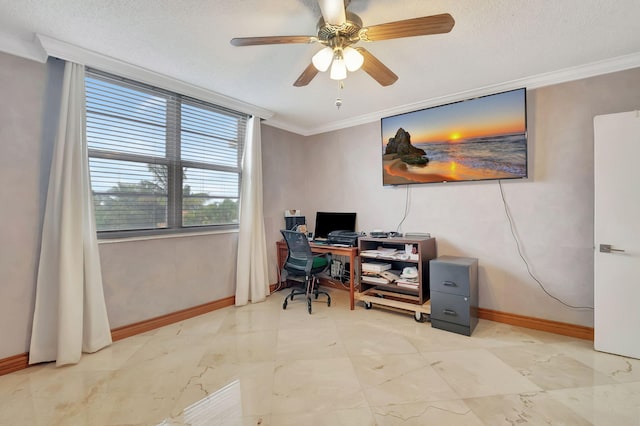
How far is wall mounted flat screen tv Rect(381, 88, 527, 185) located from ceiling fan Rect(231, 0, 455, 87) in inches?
59.5

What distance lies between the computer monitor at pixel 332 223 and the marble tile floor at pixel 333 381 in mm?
1510

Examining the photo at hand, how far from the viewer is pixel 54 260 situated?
2146 mm

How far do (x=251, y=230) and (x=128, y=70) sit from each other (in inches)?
77.0

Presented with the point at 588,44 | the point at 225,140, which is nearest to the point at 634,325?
the point at 588,44

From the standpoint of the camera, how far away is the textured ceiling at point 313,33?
5.57 feet

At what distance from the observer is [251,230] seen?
11.1ft

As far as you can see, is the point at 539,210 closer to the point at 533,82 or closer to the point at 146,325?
the point at 533,82

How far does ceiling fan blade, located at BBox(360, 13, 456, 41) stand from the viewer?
1416 mm

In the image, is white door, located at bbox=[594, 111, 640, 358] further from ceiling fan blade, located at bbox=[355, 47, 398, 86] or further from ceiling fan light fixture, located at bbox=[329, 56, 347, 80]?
ceiling fan light fixture, located at bbox=[329, 56, 347, 80]

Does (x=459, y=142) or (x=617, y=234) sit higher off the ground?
(x=459, y=142)

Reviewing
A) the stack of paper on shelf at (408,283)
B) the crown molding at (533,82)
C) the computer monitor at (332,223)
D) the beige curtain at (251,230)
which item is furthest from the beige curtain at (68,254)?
the stack of paper on shelf at (408,283)

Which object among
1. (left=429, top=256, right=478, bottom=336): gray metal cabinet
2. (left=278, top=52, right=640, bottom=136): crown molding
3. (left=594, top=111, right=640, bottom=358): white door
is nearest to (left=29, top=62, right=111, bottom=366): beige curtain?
(left=278, top=52, right=640, bottom=136): crown molding

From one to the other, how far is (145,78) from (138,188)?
1.02m

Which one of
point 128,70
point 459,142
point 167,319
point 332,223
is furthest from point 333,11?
point 167,319
